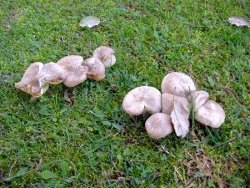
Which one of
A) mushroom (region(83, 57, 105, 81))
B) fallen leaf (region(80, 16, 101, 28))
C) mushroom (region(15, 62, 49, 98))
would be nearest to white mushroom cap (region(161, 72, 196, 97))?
mushroom (region(83, 57, 105, 81))

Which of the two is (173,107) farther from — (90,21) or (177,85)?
(90,21)

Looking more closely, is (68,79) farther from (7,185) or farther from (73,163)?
(7,185)

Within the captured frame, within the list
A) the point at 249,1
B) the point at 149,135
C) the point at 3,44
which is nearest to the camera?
the point at 149,135

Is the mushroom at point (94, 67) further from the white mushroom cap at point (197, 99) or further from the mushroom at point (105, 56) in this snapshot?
the white mushroom cap at point (197, 99)

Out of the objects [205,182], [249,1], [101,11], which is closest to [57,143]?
[205,182]

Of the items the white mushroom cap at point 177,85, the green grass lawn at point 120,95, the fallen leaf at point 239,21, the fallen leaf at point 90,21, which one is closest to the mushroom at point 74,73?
the green grass lawn at point 120,95

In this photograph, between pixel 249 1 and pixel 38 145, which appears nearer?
pixel 38 145

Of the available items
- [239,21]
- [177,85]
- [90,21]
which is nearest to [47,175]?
[177,85]
